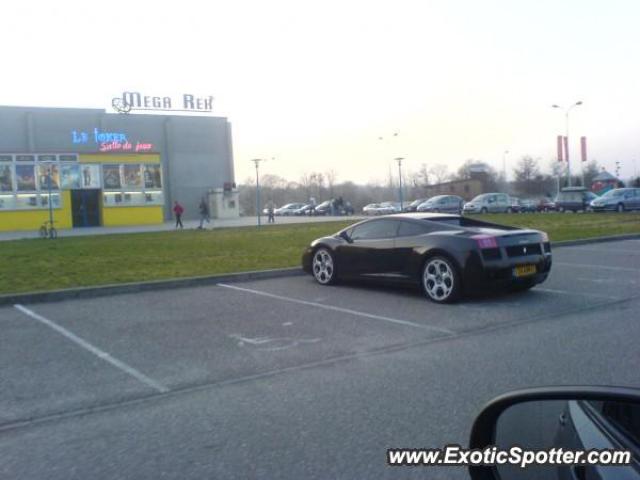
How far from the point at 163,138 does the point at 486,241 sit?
143 ft

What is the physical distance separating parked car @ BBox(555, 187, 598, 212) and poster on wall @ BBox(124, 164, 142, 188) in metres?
29.7

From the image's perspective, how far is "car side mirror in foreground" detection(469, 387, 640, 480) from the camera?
5.57 feet

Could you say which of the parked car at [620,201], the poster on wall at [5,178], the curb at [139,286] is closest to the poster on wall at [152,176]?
the poster on wall at [5,178]

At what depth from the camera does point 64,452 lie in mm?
4102

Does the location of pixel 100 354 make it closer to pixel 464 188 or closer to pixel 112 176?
pixel 112 176

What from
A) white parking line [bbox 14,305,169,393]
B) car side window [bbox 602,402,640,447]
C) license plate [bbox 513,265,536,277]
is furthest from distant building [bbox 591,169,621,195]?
car side window [bbox 602,402,640,447]

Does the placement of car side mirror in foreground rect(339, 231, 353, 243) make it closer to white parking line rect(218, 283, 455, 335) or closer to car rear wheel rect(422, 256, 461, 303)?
white parking line rect(218, 283, 455, 335)

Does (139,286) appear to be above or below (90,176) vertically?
below

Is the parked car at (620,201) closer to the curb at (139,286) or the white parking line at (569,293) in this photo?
the curb at (139,286)

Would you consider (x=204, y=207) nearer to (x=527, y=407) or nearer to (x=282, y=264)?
(x=282, y=264)

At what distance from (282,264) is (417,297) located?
14.8ft

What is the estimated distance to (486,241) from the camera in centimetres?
878

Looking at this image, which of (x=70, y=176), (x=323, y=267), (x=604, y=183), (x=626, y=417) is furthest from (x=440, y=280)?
(x=604, y=183)

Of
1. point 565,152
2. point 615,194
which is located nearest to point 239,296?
point 615,194
